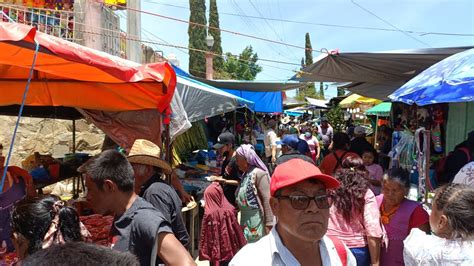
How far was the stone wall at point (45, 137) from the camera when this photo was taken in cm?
972

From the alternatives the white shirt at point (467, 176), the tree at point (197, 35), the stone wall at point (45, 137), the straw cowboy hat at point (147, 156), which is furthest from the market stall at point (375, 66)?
the tree at point (197, 35)

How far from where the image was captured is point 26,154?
985 cm

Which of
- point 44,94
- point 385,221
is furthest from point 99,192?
point 44,94

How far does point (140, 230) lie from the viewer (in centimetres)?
192

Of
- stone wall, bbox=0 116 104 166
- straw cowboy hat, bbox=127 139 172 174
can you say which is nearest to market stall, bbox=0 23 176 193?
straw cowboy hat, bbox=127 139 172 174

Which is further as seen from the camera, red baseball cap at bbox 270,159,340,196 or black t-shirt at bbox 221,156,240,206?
black t-shirt at bbox 221,156,240,206

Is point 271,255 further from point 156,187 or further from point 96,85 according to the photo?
point 96,85

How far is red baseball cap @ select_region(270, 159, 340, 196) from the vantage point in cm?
165

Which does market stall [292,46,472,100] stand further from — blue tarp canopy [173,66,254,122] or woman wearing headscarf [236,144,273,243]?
woman wearing headscarf [236,144,273,243]

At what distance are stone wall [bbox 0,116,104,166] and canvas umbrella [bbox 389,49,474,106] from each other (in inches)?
320

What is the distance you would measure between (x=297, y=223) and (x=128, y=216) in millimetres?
890

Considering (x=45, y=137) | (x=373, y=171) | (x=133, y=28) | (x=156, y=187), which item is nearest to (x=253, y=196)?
(x=156, y=187)

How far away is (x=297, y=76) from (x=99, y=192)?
20.2 ft

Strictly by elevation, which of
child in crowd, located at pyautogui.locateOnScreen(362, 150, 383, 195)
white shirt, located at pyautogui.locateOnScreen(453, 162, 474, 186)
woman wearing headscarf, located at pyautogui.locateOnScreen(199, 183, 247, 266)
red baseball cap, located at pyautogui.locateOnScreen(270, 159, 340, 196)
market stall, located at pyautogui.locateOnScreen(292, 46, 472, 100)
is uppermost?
market stall, located at pyautogui.locateOnScreen(292, 46, 472, 100)
